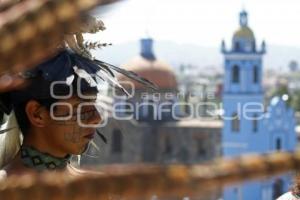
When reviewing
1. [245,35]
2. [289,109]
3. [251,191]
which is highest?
[245,35]

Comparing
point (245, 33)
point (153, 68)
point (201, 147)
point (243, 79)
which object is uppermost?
point (245, 33)

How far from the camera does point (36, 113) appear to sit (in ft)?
2.80

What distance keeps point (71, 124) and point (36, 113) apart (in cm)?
5

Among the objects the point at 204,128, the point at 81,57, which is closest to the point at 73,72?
the point at 81,57

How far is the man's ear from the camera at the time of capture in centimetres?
85

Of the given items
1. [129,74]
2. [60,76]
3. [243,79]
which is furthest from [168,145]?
[60,76]

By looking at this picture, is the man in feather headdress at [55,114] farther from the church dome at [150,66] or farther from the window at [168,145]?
the window at [168,145]

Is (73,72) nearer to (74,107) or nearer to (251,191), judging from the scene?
(74,107)

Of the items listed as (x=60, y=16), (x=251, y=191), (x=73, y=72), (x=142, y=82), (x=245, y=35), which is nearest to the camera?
(x=60, y=16)

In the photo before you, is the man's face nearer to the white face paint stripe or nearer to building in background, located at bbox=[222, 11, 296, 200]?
the white face paint stripe

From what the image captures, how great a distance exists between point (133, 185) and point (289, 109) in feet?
48.7

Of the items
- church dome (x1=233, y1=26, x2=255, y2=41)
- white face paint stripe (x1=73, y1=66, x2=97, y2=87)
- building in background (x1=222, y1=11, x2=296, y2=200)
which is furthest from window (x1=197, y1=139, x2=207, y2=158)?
white face paint stripe (x1=73, y1=66, x2=97, y2=87)

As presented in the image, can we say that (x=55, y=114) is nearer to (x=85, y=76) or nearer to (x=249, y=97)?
(x=85, y=76)

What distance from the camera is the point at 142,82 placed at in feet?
3.04
